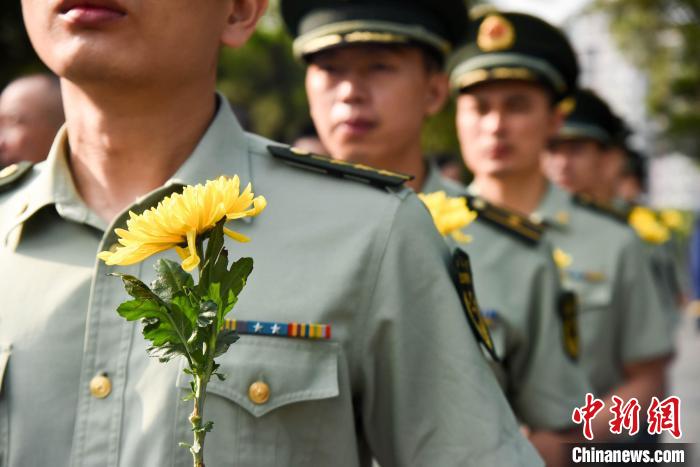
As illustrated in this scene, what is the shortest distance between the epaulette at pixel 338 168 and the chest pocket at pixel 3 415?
662mm

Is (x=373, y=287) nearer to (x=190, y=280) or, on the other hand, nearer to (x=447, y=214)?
(x=190, y=280)

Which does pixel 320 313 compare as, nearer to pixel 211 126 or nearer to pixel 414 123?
pixel 211 126

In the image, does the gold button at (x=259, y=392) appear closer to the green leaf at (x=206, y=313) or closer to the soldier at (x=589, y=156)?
the green leaf at (x=206, y=313)

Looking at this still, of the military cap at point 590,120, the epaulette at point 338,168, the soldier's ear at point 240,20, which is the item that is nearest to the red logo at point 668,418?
the epaulette at point 338,168

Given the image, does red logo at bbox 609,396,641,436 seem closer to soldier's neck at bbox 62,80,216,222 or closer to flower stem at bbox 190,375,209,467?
soldier's neck at bbox 62,80,216,222

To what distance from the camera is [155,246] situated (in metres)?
1.41

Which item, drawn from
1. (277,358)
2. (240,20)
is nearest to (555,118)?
(240,20)

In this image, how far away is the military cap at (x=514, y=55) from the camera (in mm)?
4301

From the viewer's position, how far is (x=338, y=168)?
2.10m

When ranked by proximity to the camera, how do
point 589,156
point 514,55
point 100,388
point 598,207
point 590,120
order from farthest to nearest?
point 590,120, point 589,156, point 598,207, point 514,55, point 100,388

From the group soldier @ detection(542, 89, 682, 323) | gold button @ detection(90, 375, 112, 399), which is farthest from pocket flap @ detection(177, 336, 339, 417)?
soldier @ detection(542, 89, 682, 323)

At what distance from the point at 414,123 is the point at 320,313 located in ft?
5.20

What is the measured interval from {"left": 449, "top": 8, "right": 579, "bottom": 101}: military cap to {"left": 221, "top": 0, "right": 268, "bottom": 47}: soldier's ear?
2.17 metres

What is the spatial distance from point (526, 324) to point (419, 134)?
72 centimetres
